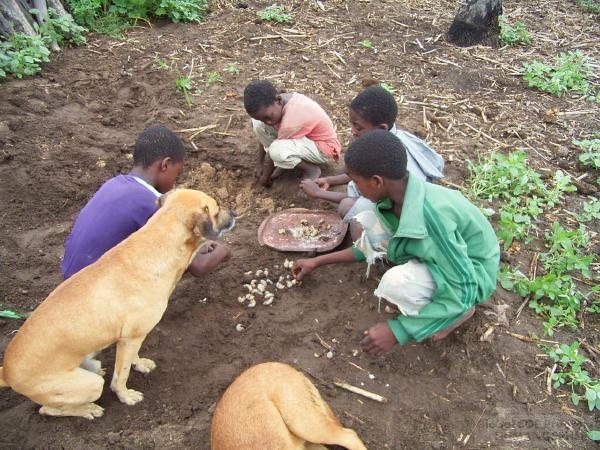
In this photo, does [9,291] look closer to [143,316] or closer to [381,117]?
[143,316]

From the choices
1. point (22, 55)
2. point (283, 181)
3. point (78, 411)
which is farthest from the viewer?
point (22, 55)

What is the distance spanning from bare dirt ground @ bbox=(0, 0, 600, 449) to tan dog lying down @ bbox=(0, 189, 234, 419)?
15.9 inches

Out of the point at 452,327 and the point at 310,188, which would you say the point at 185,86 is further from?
the point at 452,327

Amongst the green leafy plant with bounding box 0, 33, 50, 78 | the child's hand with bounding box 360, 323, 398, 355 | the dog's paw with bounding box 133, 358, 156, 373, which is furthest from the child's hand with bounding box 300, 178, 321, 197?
the green leafy plant with bounding box 0, 33, 50, 78

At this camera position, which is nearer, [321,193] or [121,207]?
[121,207]

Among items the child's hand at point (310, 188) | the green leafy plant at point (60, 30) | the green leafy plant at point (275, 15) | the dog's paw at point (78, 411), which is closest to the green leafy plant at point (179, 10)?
the green leafy plant at point (275, 15)

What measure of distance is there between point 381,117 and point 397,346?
197 cm

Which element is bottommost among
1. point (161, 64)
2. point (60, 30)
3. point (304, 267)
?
point (304, 267)

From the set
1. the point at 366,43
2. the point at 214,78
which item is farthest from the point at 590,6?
the point at 214,78

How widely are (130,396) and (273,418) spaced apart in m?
1.33

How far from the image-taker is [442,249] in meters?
Result: 3.06

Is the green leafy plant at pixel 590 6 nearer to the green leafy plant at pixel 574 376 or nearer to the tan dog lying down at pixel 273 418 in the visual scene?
the green leafy plant at pixel 574 376

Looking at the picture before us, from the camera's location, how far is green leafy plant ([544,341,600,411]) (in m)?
3.31

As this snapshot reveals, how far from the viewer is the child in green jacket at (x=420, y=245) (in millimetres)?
3035
